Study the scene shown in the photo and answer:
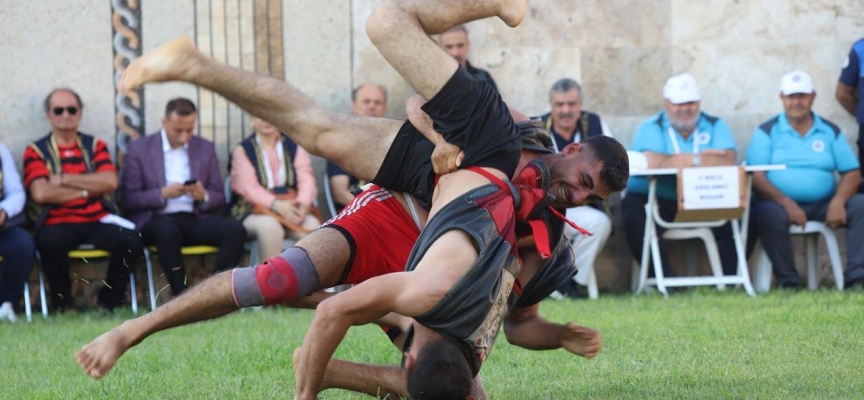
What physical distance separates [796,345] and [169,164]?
4.96 meters

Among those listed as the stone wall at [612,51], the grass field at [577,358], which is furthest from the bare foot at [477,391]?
the stone wall at [612,51]

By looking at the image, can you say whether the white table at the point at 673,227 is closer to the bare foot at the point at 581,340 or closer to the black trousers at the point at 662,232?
the black trousers at the point at 662,232

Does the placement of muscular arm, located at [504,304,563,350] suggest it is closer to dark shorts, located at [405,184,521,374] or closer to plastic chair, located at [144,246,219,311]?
dark shorts, located at [405,184,521,374]

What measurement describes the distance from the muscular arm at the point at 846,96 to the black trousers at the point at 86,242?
569cm

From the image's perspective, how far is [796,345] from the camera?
6547 mm

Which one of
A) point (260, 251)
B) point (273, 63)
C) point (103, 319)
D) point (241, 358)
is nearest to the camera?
point (241, 358)

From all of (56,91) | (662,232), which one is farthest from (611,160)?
(56,91)

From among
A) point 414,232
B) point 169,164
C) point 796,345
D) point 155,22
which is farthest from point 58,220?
point 796,345

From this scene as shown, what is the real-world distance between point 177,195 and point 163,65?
463 cm

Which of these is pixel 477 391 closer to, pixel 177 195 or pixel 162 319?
pixel 162 319

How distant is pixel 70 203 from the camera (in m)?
9.24

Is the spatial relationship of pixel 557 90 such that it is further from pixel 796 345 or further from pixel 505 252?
pixel 505 252

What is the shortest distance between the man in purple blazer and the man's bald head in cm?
114

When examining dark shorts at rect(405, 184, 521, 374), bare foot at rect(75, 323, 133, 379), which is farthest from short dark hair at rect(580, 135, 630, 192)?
bare foot at rect(75, 323, 133, 379)
